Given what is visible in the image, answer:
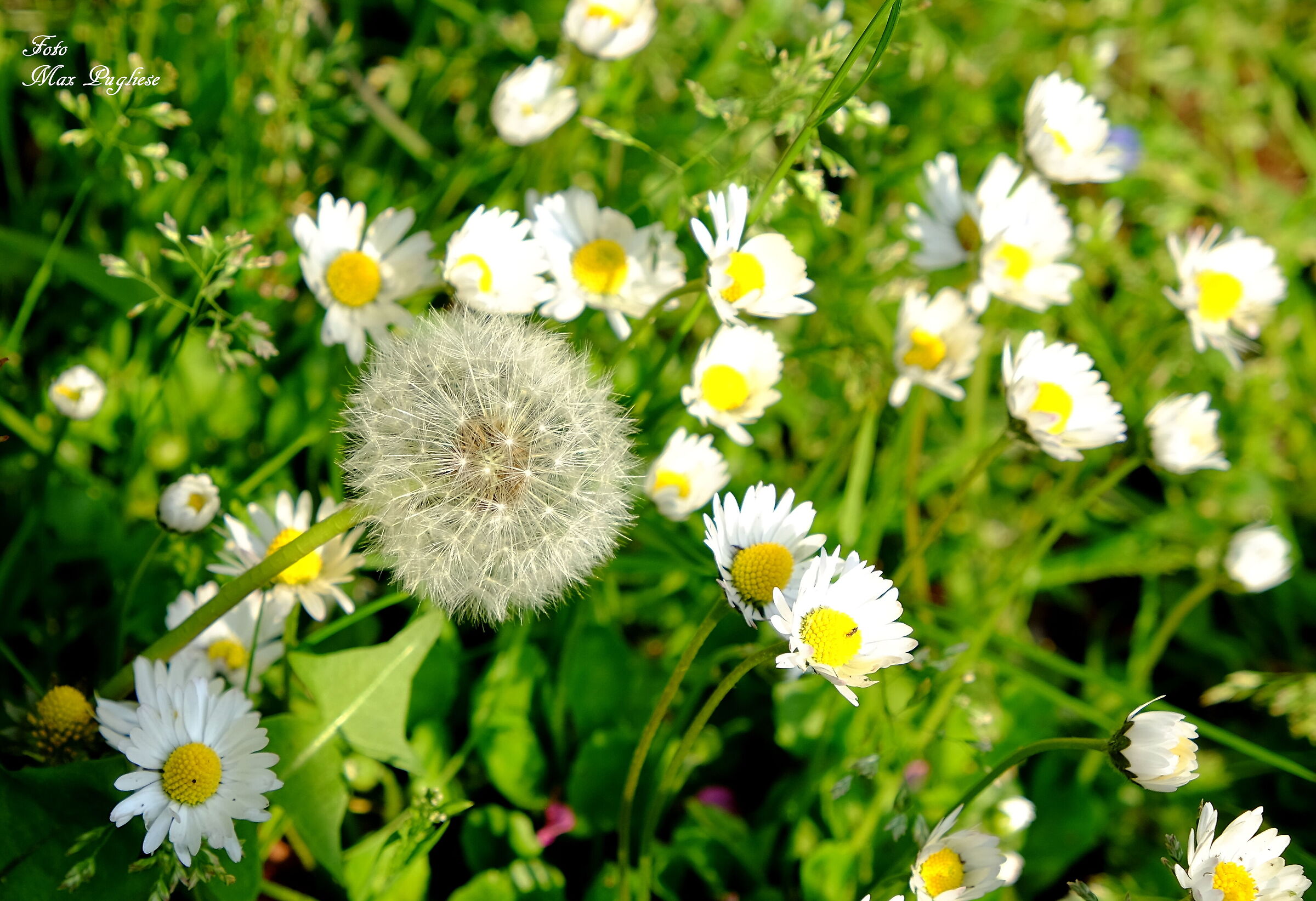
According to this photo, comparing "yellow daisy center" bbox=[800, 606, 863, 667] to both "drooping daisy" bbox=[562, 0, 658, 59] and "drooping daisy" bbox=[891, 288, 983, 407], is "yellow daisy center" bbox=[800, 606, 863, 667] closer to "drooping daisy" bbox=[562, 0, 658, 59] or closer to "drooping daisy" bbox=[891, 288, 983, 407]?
"drooping daisy" bbox=[891, 288, 983, 407]

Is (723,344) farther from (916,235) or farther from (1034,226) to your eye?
(1034,226)

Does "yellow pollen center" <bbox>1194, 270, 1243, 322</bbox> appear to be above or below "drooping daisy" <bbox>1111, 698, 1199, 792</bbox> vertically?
above

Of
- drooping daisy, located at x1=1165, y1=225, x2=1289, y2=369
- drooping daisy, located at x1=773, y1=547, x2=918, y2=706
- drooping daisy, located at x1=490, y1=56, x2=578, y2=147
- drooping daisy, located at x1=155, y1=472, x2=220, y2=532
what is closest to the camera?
drooping daisy, located at x1=773, y1=547, x2=918, y2=706

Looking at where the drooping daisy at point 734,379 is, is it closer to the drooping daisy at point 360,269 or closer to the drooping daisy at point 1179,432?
the drooping daisy at point 360,269

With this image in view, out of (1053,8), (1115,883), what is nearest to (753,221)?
(1115,883)

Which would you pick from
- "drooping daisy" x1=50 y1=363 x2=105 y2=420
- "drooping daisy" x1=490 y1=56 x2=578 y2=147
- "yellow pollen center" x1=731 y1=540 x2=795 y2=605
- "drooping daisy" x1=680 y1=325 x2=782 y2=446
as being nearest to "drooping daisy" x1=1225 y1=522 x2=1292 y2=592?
"drooping daisy" x1=680 y1=325 x2=782 y2=446

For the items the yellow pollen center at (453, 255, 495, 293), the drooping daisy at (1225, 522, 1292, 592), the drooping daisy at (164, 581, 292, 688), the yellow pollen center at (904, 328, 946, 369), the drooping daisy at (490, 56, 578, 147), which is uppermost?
the drooping daisy at (490, 56, 578, 147)

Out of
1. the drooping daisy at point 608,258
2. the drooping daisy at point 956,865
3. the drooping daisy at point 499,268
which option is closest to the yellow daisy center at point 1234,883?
the drooping daisy at point 956,865

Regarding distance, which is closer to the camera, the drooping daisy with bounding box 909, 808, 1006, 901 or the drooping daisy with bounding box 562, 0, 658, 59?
the drooping daisy with bounding box 909, 808, 1006, 901
